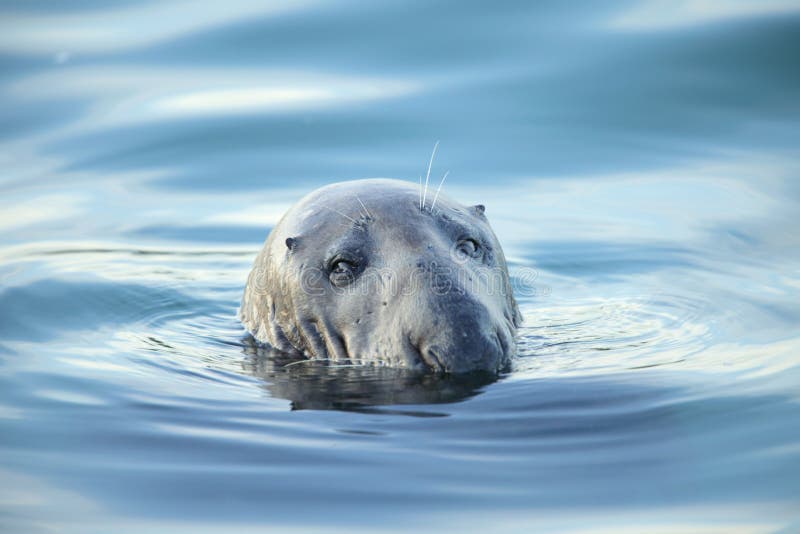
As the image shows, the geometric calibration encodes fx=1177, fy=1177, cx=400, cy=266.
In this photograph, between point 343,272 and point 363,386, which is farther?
point 343,272

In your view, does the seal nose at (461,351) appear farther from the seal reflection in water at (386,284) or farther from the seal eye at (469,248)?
the seal eye at (469,248)

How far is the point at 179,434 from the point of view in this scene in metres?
4.67

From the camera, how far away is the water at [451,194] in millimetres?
4102

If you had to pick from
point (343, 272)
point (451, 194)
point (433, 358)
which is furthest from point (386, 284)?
point (451, 194)

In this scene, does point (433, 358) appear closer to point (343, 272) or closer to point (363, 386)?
point (363, 386)

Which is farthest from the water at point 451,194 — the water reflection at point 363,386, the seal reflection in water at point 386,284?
the seal reflection in water at point 386,284

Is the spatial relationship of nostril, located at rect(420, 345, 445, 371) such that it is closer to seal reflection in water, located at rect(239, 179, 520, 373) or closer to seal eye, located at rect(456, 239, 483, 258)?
seal reflection in water, located at rect(239, 179, 520, 373)

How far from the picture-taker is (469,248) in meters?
5.97

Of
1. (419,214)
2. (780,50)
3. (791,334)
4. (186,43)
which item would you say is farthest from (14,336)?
(780,50)

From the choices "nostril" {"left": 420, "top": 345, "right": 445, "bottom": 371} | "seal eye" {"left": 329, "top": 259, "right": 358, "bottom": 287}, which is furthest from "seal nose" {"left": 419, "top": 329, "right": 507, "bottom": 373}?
"seal eye" {"left": 329, "top": 259, "right": 358, "bottom": 287}

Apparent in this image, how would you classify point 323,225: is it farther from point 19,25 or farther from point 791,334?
point 19,25

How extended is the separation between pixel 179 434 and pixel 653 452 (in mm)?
1838

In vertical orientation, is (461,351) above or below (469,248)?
below

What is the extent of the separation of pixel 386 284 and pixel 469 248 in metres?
0.59
